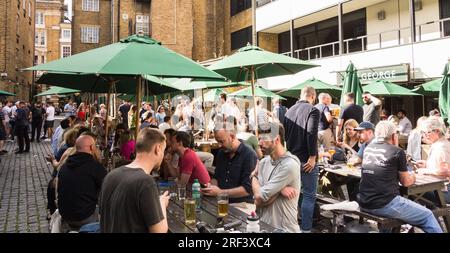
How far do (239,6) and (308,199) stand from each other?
27.9 meters

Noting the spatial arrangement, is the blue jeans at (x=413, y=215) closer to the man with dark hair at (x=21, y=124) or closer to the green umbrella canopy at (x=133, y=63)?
the green umbrella canopy at (x=133, y=63)

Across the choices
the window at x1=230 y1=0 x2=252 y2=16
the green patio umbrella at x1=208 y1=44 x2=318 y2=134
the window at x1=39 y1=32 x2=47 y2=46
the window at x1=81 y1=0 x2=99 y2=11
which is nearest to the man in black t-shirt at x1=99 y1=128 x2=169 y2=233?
the green patio umbrella at x1=208 y1=44 x2=318 y2=134

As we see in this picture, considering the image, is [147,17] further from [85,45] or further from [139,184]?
[139,184]

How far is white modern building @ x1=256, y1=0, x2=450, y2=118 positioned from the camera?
16.2m

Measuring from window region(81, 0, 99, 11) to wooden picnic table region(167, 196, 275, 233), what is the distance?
37.9 meters

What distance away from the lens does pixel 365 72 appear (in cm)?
1811

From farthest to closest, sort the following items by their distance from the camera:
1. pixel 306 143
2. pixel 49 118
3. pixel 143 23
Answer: pixel 143 23 → pixel 49 118 → pixel 306 143

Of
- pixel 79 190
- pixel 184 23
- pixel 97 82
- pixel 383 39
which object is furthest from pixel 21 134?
pixel 184 23

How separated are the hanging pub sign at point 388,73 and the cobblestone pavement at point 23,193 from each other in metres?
14.3

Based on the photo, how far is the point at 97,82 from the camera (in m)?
8.88

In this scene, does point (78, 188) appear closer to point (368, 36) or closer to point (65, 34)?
point (368, 36)

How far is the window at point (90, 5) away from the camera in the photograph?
123 feet

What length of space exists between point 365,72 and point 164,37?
1981 cm
